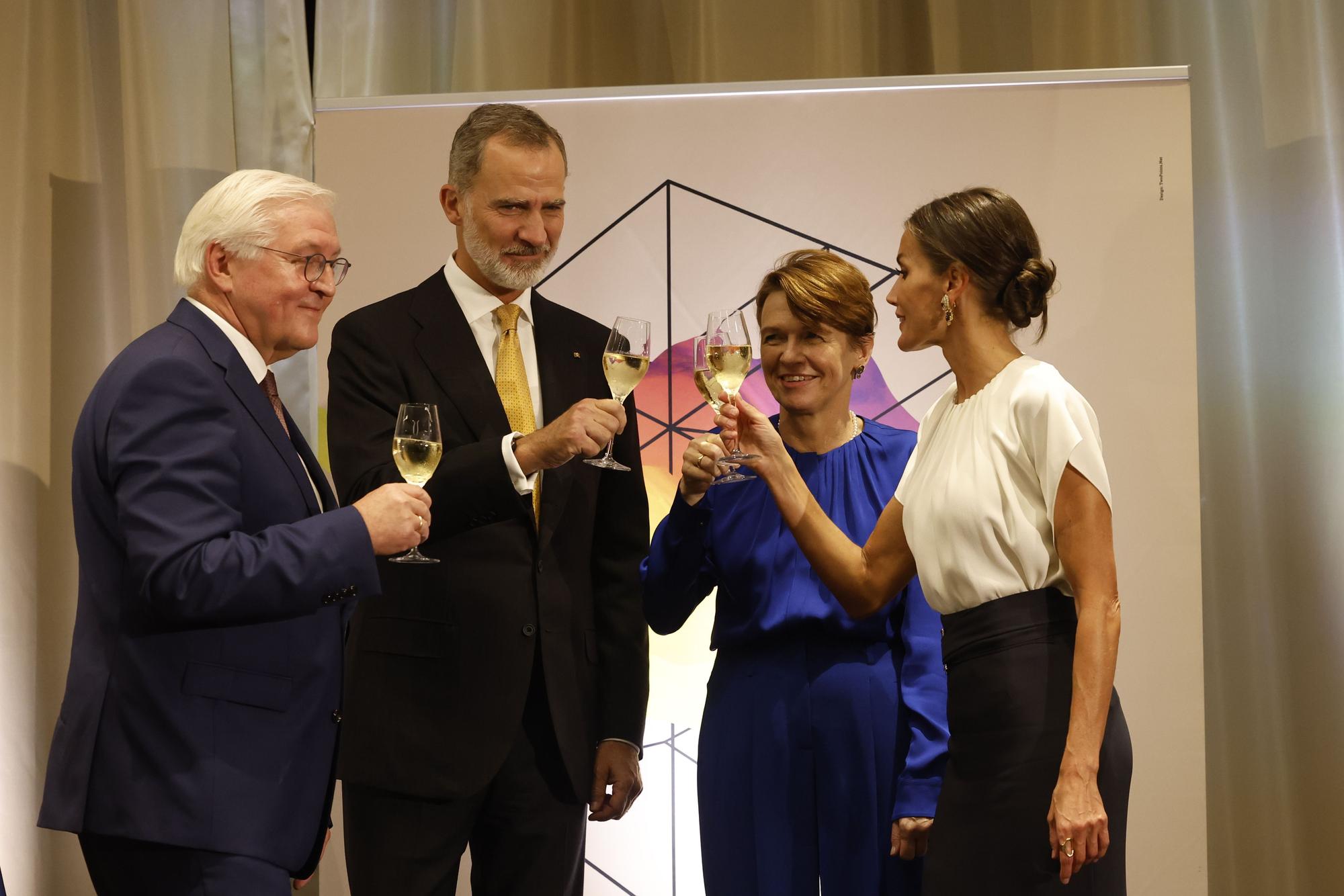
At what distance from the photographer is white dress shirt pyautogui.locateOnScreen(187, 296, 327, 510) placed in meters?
1.98

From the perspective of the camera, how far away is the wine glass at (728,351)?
2.25m

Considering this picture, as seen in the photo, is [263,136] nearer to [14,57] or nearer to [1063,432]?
[14,57]

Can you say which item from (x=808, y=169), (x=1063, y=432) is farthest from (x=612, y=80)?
(x=1063, y=432)

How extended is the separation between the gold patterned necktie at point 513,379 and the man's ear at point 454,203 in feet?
0.75

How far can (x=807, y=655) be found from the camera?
7.77 feet

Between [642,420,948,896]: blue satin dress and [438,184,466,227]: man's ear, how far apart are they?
2.53ft

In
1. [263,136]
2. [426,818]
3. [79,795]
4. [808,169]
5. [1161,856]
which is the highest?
[263,136]

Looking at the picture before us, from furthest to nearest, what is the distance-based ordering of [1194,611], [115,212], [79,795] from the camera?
[115,212], [1194,611], [79,795]

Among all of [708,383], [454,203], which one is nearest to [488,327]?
[454,203]

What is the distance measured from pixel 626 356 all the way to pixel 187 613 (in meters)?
0.89

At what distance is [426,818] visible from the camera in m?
2.30

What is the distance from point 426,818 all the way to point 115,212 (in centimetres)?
302

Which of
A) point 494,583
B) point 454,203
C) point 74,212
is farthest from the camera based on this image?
point 74,212

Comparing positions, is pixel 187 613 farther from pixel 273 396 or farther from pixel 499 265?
pixel 499 265
